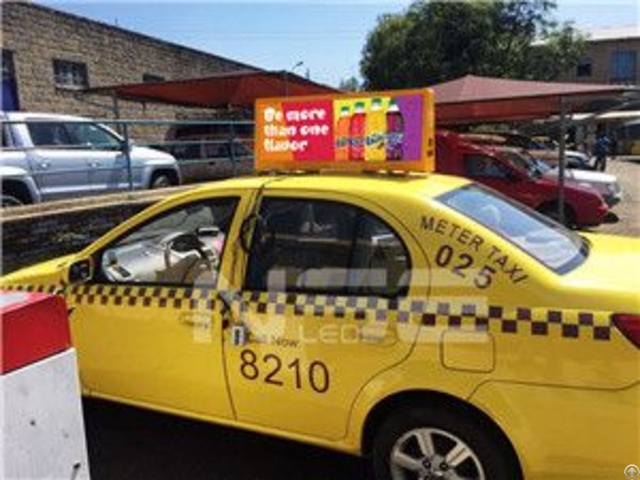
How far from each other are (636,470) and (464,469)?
0.69 metres

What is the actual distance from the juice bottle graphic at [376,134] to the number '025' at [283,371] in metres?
1.22

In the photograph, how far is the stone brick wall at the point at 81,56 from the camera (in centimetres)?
1750

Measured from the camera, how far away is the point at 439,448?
336cm

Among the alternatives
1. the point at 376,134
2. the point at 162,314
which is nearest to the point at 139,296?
the point at 162,314

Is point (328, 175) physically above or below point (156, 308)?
above

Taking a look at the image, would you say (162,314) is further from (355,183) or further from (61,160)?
(61,160)

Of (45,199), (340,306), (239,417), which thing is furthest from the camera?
(45,199)

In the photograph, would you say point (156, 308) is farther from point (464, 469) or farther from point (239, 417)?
point (464, 469)

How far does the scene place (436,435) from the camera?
11.0 feet

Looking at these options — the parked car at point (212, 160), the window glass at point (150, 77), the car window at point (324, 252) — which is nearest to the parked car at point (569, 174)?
the parked car at point (212, 160)

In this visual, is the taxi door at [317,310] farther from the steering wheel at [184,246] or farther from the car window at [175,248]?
the steering wheel at [184,246]

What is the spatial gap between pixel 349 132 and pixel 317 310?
117 centimetres

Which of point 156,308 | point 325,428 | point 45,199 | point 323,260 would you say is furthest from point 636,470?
point 45,199

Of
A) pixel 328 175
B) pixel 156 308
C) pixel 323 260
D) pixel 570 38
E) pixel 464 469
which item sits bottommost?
pixel 464 469
